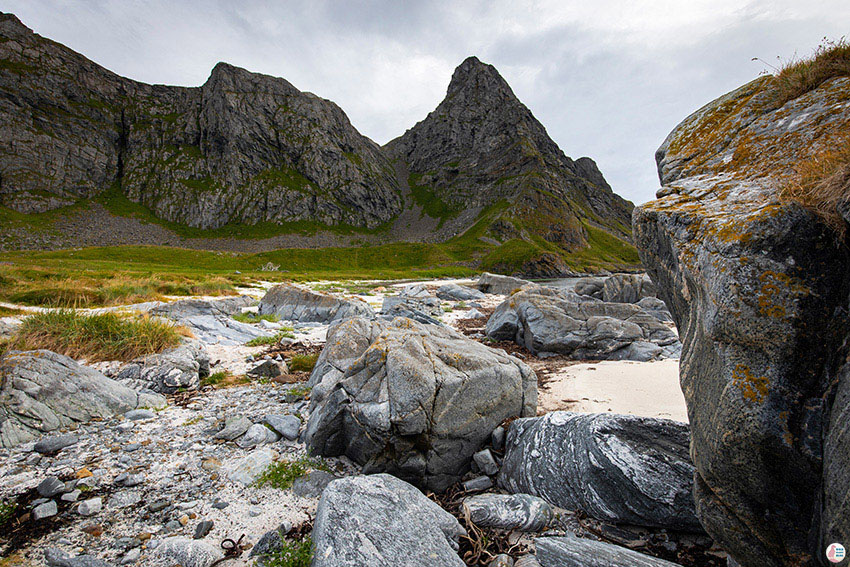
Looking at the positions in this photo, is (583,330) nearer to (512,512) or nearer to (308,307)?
(512,512)

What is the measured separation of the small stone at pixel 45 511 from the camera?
13.6 feet

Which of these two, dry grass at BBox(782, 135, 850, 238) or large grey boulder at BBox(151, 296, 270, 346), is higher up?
dry grass at BBox(782, 135, 850, 238)

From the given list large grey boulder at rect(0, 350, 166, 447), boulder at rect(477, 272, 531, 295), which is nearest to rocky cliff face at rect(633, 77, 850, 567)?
large grey boulder at rect(0, 350, 166, 447)

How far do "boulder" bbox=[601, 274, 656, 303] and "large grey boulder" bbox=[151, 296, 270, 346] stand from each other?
30.0 metres

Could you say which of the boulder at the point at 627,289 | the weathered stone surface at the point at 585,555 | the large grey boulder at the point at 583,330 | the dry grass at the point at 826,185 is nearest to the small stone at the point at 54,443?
the weathered stone surface at the point at 585,555

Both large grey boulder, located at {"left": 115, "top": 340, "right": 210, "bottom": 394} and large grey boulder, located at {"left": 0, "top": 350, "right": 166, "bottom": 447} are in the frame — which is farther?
large grey boulder, located at {"left": 115, "top": 340, "right": 210, "bottom": 394}

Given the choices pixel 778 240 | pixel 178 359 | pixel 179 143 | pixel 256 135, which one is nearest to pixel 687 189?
pixel 778 240

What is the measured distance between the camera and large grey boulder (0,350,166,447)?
5.88 metres

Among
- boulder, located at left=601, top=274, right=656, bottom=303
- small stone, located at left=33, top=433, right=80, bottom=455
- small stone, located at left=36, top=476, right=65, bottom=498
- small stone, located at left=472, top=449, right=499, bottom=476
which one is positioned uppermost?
boulder, located at left=601, top=274, right=656, bottom=303

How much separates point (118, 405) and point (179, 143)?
224357 millimetres

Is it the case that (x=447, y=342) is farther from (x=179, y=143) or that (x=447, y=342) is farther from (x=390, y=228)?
(x=179, y=143)

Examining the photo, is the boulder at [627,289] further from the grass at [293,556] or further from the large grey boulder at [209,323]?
the grass at [293,556]

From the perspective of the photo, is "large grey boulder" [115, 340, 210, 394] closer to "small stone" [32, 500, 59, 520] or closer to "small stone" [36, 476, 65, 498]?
"small stone" [36, 476, 65, 498]

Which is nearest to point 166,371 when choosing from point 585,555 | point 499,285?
point 585,555
